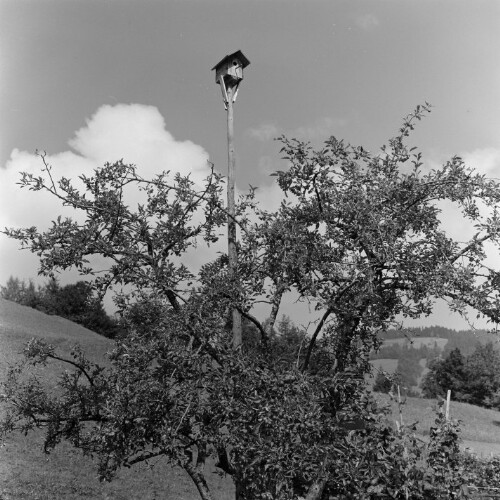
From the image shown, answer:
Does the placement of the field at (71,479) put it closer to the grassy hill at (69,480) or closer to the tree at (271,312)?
the grassy hill at (69,480)

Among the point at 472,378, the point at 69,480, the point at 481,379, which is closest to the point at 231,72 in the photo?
the point at 69,480

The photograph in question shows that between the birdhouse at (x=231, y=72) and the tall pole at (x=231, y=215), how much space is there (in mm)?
51

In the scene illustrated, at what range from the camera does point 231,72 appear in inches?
336

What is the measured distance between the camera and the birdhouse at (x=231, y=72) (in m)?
8.52

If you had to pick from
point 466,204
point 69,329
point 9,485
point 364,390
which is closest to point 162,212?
point 364,390

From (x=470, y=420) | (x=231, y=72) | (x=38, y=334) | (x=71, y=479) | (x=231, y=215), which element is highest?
(x=231, y=72)

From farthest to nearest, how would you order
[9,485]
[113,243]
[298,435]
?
1. [9,485]
2. [113,243]
3. [298,435]

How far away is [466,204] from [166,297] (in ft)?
13.2

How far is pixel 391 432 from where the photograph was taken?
6.36m

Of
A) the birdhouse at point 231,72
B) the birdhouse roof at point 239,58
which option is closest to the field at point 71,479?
the birdhouse at point 231,72

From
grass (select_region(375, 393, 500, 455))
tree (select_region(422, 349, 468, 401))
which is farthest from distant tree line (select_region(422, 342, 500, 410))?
grass (select_region(375, 393, 500, 455))

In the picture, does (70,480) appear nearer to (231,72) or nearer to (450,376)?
(231,72)

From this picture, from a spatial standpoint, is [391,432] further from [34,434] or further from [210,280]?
[34,434]

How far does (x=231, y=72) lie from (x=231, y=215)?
2647 millimetres
